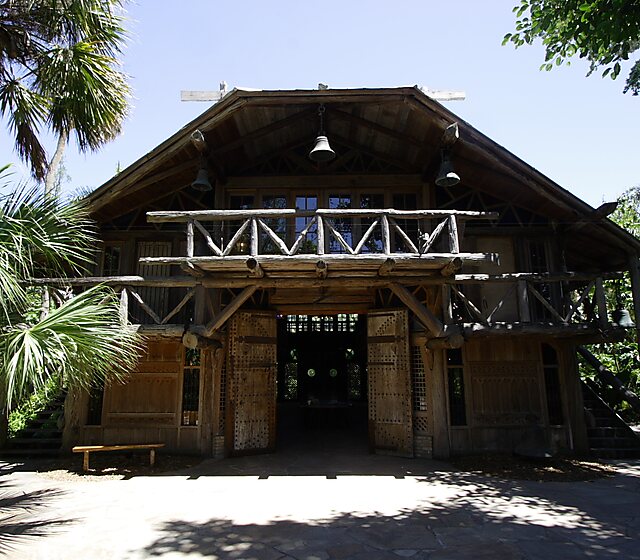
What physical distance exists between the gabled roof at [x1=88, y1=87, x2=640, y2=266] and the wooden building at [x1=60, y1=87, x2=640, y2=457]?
43 mm

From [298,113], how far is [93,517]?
8917 mm

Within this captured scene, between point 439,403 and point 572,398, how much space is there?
3.25m

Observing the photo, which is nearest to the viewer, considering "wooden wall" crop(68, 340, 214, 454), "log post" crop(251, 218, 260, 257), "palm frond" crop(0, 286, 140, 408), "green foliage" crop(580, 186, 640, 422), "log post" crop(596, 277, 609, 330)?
"palm frond" crop(0, 286, 140, 408)

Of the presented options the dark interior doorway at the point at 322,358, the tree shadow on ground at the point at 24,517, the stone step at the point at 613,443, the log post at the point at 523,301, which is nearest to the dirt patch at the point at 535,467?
the stone step at the point at 613,443

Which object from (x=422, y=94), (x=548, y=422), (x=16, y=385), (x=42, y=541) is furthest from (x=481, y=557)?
(x=422, y=94)

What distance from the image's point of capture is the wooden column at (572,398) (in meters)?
10.7

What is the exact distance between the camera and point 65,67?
7094 millimetres

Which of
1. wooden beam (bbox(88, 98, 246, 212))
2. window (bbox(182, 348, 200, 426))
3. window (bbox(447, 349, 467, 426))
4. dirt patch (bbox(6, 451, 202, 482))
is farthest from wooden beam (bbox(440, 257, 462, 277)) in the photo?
dirt patch (bbox(6, 451, 202, 482))

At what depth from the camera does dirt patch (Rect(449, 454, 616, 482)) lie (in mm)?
8828

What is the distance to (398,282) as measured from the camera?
32.0 feet

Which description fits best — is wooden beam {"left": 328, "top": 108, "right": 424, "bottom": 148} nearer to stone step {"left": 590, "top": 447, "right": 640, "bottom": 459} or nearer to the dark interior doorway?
stone step {"left": 590, "top": 447, "right": 640, "bottom": 459}

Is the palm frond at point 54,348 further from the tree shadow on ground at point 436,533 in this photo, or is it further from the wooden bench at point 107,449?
the wooden bench at point 107,449

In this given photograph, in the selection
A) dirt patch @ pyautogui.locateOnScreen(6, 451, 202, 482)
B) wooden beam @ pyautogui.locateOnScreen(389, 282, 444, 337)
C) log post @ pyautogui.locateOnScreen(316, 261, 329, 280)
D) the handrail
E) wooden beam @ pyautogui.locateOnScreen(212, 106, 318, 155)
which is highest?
wooden beam @ pyautogui.locateOnScreen(212, 106, 318, 155)

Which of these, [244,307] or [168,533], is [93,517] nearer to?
[168,533]
